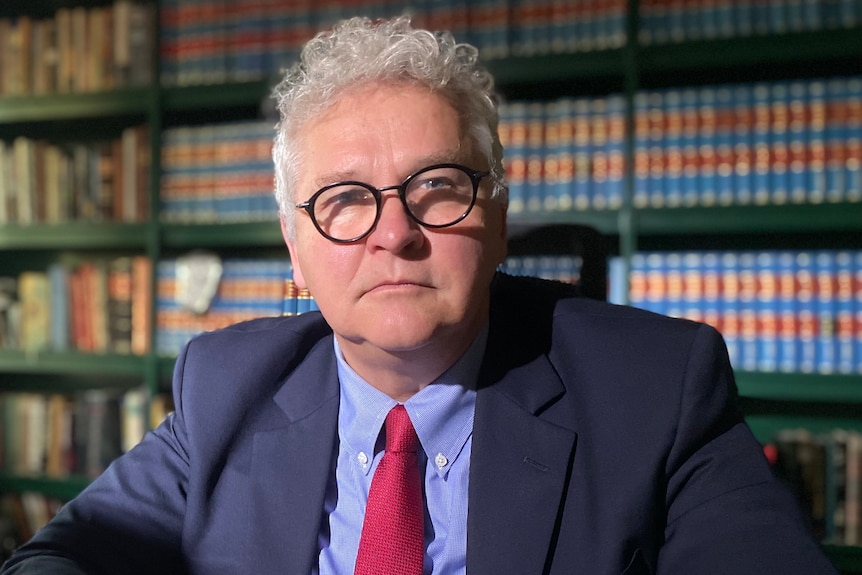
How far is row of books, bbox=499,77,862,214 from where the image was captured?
1811 millimetres

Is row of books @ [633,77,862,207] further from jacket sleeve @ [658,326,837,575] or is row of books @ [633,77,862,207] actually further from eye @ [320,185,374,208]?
eye @ [320,185,374,208]

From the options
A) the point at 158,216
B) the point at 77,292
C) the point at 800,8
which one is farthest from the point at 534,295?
the point at 77,292

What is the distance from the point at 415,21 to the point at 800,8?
1.06 meters

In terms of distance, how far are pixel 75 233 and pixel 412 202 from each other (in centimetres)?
191

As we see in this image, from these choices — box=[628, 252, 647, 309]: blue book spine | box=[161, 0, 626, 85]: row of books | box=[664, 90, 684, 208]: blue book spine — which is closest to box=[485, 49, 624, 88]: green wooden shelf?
box=[161, 0, 626, 85]: row of books

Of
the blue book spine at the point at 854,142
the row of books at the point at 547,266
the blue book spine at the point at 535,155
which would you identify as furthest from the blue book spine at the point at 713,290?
the row of books at the point at 547,266

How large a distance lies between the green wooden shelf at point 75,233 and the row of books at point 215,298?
0.45 ft

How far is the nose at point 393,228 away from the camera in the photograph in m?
0.86

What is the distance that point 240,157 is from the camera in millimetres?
2268

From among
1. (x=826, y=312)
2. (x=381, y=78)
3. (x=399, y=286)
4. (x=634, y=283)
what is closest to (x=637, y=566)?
(x=399, y=286)

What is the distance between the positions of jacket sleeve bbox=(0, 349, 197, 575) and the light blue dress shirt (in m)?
0.25

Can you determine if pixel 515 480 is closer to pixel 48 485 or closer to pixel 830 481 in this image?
pixel 830 481

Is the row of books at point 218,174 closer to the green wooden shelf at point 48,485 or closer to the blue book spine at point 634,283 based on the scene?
the green wooden shelf at point 48,485

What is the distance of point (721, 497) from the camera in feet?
2.65
